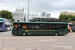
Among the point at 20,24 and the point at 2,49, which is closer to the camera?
the point at 2,49

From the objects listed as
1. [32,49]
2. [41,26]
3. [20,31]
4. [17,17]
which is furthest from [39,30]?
[17,17]

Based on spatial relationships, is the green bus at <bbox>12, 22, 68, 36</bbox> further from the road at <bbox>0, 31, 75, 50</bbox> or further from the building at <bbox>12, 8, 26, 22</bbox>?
the building at <bbox>12, 8, 26, 22</bbox>

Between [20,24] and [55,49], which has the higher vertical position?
[20,24]

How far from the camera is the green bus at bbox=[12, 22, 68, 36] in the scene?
16847mm

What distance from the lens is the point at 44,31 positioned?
55.7ft

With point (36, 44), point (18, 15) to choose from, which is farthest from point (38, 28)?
point (18, 15)

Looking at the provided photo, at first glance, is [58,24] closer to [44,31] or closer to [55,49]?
[44,31]

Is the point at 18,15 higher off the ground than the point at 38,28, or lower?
higher

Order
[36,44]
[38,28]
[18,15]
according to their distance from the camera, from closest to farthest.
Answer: [36,44]
[38,28]
[18,15]

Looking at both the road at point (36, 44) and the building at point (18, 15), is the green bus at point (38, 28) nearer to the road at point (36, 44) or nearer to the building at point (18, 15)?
the road at point (36, 44)

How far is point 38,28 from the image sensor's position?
17.1 meters

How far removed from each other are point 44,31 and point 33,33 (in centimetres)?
181

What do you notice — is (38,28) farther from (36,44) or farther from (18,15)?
(18,15)

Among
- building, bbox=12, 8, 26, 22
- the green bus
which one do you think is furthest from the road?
building, bbox=12, 8, 26, 22
